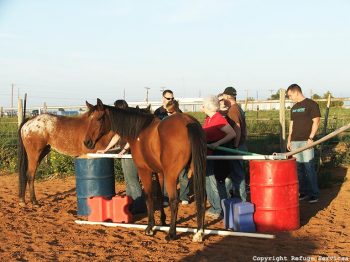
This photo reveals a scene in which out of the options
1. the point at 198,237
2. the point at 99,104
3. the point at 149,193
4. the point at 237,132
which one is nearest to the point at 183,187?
the point at 237,132

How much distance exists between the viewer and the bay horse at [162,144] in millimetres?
4754

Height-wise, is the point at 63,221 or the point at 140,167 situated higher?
the point at 140,167

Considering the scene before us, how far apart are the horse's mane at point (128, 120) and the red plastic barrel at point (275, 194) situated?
4.97 feet

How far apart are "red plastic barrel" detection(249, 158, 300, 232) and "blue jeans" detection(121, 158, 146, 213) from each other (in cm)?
211

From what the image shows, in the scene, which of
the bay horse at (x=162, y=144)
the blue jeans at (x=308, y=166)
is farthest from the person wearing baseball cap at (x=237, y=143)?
the bay horse at (x=162, y=144)

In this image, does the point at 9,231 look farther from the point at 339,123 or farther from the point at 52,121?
the point at 339,123

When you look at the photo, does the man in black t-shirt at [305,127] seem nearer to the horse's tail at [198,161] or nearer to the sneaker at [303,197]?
the sneaker at [303,197]

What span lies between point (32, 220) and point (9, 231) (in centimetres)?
65

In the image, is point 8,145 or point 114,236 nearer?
point 114,236

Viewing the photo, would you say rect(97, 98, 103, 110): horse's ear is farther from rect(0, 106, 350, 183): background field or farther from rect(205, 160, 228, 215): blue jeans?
rect(0, 106, 350, 183): background field

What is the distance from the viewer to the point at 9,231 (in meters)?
5.68

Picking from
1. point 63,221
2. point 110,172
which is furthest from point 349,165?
point 63,221

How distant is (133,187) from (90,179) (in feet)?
2.30

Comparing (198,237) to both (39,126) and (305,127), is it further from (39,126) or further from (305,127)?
(39,126)
